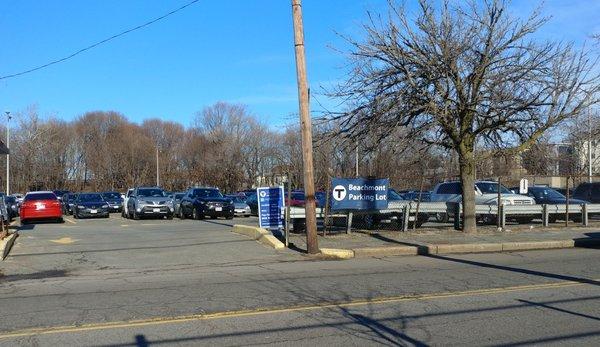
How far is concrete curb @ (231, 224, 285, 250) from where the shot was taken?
52.0 ft

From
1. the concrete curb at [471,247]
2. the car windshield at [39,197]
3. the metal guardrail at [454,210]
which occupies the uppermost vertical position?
the car windshield at [39,197]

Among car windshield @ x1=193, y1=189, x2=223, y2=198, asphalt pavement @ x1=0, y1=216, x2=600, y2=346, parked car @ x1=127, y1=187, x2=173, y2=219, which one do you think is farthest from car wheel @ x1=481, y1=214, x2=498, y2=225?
parked car @ x1=127, y1=187, x2=173, y2=219

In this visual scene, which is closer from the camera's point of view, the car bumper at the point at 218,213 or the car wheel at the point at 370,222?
the car wheel at the point at 370,222

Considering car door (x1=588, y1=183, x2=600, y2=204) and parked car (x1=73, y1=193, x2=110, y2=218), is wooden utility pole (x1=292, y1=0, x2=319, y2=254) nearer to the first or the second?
car door (x1=588, y1=183, x2=600, y2=204)

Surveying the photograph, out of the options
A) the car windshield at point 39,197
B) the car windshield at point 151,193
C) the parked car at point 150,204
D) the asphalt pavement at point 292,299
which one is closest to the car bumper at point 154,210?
the parked car at point 150,204

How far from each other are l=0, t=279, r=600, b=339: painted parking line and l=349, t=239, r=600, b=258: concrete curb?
520 centimetres

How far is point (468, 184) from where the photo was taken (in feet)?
59.3

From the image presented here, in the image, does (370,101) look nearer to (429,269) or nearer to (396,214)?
(396,214)

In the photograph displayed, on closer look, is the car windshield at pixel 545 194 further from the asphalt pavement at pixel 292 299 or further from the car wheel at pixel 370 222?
the asphalt pavement at pixel 292 299

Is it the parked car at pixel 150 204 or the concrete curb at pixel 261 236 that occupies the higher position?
the parked car at pixel 150 204

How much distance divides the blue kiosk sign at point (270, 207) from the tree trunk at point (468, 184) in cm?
555

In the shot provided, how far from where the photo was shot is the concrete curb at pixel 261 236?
15.8 metres

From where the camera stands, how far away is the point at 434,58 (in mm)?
16266

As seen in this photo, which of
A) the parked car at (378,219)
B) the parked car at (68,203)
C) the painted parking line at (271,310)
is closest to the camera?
the painted parking line at (271,310)
